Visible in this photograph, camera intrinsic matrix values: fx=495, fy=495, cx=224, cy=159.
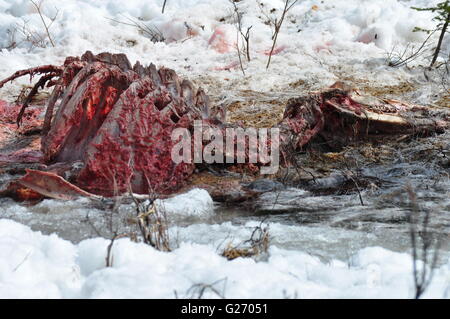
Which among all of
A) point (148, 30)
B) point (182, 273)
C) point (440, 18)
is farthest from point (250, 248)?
point (148, 30)

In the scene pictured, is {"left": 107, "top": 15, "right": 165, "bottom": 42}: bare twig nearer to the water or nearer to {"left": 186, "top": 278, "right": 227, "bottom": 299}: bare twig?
the water

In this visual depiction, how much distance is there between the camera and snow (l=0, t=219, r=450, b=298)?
65.4 inches

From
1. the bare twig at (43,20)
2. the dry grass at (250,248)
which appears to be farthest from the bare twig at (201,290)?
the bare twig at (43,20)

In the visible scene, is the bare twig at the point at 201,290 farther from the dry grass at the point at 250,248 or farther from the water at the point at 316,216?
the water at the point at 316,216

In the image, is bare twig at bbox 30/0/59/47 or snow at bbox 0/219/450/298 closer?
snow at bbox 0/219/450/298

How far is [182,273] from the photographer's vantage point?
5.91 ft

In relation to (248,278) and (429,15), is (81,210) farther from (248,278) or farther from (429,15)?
(429,15)

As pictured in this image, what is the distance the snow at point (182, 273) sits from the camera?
1.66 meters

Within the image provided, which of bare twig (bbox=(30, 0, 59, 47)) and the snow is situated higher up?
bare twig (bbox=(30, 0, 59, 47))

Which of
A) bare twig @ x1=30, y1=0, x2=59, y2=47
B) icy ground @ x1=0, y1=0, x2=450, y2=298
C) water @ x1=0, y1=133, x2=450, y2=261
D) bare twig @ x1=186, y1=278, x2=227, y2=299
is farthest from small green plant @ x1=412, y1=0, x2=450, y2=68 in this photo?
bare twig @ x1=30, y1=0, x2=59, y2=47

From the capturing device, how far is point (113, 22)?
10141 mm
